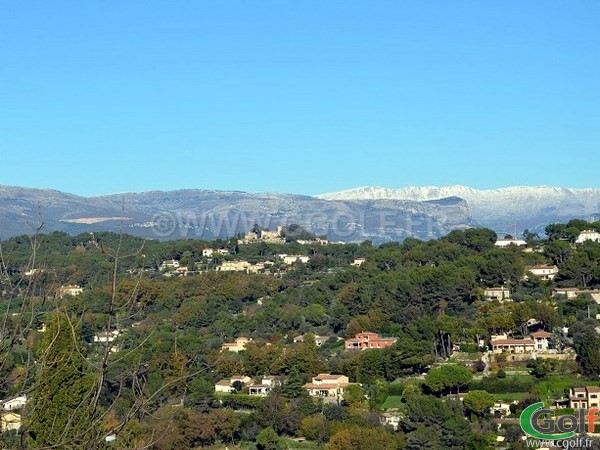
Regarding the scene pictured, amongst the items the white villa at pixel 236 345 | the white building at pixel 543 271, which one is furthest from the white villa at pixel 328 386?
the white building at pixel 543 271

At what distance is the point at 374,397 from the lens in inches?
845

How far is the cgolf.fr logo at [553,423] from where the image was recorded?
1711 cm

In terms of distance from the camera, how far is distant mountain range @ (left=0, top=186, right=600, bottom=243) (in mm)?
86188

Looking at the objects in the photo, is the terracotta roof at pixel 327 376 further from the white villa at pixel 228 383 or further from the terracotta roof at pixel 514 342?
the terracotta roof at pixel 514 342

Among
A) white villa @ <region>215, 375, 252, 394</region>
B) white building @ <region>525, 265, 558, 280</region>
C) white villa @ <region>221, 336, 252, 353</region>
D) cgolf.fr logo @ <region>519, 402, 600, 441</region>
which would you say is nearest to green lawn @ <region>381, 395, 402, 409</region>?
cgolf.fr logo @ <region>519, 402, 600, 441</region>

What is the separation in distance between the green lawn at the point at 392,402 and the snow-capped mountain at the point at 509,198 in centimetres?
10847

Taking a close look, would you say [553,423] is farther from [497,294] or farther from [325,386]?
[497,294]

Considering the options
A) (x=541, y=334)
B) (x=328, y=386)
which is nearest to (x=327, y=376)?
(x=328, y=386)

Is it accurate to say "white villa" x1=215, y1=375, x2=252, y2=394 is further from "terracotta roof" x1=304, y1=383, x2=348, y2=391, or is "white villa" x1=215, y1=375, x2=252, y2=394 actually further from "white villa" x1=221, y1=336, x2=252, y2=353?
"white villa" x1=221, y1=336, x2=252, y2=353

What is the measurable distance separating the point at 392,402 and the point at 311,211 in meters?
78.8

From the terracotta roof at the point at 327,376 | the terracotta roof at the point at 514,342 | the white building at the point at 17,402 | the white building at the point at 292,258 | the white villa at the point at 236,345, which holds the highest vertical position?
the white building at the point at 17,402

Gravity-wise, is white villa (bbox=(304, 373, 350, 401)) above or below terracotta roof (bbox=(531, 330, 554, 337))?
below

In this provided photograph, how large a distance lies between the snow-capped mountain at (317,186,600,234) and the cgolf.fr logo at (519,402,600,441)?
111 m

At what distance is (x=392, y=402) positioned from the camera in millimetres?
21156
